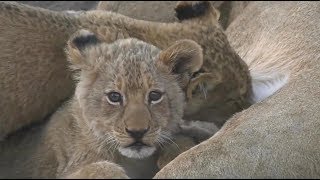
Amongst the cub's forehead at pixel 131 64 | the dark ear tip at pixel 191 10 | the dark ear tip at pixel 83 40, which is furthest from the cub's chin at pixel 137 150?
the dark ear tip at pixel 191 10

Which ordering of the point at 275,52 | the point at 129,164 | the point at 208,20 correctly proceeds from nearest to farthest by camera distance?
the point at 129,164, the point at 208,20, the point at 275,52

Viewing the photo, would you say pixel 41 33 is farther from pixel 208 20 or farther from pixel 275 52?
pixel 275 52

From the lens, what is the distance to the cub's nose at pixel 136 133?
450 cm

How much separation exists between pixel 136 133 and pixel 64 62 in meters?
1.00


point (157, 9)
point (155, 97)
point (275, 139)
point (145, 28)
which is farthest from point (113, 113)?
point (157, 9)

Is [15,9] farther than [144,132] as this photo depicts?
Yes

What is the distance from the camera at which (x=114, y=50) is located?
16.3ft

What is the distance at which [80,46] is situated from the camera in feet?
16.8

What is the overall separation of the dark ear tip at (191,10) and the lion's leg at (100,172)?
5.68 ft

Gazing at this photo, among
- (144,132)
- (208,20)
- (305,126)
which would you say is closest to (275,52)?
(208,20)

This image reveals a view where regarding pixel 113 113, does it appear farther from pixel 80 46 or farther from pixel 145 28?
pixel 145 28

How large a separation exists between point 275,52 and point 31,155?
216 cm

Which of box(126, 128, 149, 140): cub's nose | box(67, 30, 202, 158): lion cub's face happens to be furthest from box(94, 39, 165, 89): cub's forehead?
box(126, 128, 149, 140): cub's nose

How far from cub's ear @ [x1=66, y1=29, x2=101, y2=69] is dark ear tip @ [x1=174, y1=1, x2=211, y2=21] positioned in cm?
81
